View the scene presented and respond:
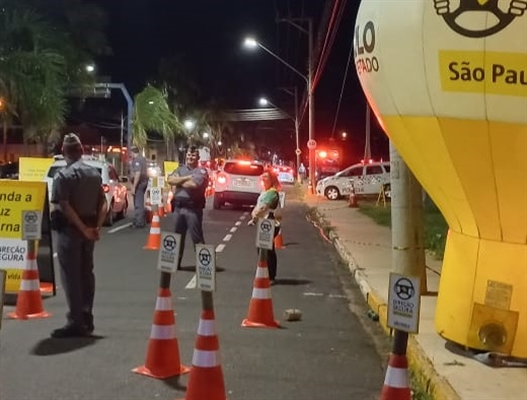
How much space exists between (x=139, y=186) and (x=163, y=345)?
12.8 m

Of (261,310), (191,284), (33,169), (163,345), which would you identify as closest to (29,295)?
(261,310)

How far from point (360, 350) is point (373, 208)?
2018cm

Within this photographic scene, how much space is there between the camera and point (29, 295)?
29.0 ft

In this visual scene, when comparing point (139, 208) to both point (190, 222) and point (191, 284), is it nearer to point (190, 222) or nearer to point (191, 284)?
point (190, 222)

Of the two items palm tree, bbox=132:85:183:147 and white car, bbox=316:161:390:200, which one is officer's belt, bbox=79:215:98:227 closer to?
white car, bbox=316:161:390:200

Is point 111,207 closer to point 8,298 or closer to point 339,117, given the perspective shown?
point 8,298

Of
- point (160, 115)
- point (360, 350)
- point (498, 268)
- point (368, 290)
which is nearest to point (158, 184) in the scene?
point (368, 290)

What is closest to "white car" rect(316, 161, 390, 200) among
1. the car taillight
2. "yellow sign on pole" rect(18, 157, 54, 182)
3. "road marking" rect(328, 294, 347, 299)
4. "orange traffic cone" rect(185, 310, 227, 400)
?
the car taillight

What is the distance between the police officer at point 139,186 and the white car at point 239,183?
7495mm

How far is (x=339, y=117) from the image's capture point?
86375 mm

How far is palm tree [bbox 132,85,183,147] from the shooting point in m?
56.6

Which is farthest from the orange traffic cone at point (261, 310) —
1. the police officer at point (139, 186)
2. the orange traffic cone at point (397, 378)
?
the police officer at point (139, 186)

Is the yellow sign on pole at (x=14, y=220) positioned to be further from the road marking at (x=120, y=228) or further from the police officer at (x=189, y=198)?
the road marking at (x=120, y=228)

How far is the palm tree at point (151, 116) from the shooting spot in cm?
5656
